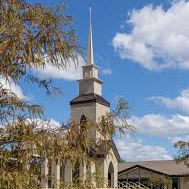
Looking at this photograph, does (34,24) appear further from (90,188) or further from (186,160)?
(186,160)

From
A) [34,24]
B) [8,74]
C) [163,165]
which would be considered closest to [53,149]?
[8,74]

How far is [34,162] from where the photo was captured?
217 inches

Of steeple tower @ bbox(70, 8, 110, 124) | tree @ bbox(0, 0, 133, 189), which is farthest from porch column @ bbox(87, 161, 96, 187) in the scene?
steeple tower @ bbox(70, 8, 110, 124)

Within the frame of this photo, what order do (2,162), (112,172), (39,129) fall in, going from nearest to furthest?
1. (2,162)
2. (39,129)
3. (112,172)

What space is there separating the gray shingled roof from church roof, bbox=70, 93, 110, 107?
13580mm

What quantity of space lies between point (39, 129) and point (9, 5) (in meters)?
1.45

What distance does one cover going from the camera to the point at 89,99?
38594 mm

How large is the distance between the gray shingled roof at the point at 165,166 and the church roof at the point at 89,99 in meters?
13.6

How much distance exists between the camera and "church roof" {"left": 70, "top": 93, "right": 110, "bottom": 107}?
38500 millimetres

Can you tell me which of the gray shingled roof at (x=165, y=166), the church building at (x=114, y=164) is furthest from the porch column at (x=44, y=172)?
the gray shingled roof at (x=165, y=166)

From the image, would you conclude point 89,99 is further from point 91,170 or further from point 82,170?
point 91,170

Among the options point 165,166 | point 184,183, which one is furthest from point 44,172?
point 165,166

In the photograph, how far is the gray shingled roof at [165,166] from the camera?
48.8 m

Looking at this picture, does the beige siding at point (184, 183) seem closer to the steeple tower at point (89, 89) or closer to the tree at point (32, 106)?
the steeple tower at point (89, 89)
